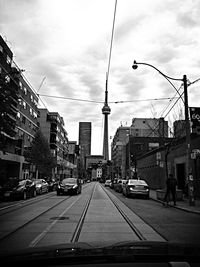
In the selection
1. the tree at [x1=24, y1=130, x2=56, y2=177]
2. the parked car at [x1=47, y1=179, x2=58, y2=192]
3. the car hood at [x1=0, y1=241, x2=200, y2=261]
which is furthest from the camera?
the tree at [x1=24, y1=130, x2=56, y2=177]

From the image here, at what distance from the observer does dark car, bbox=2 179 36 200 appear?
68.1ft

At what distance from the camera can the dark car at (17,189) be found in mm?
20766

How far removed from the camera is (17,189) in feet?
70.1

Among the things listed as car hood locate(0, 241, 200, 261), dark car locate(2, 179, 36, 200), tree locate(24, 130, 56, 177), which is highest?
tree locate(24, 130, 56, 177)

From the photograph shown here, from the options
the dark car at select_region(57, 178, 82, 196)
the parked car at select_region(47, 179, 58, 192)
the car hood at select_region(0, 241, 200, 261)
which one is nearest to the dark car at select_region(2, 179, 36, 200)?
the dark car at select_region(57, 178, 82, 196)

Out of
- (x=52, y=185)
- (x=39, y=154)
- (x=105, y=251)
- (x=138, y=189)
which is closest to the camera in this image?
(x=105, y=251)

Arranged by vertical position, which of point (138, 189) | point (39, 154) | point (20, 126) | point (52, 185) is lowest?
point (138, 189)

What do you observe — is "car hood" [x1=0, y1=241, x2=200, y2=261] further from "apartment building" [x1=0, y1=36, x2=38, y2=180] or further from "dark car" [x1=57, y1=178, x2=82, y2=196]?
"apartment building" [x1=0, y1=36, x2=38, y2=180]

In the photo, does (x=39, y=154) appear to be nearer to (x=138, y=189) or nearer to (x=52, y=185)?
(x=52, y=185)

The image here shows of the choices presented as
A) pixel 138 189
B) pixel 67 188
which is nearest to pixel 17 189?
pixel 67 188

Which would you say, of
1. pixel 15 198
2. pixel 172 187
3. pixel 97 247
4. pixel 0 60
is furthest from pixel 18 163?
pixel 97 247

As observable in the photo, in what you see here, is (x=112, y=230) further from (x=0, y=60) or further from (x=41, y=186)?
(x=0, y=60)

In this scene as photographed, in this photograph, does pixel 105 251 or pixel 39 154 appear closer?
pixel 105 251

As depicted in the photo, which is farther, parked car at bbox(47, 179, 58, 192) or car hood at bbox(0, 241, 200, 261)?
parked car at bbox(47, 179, 58, 192)
